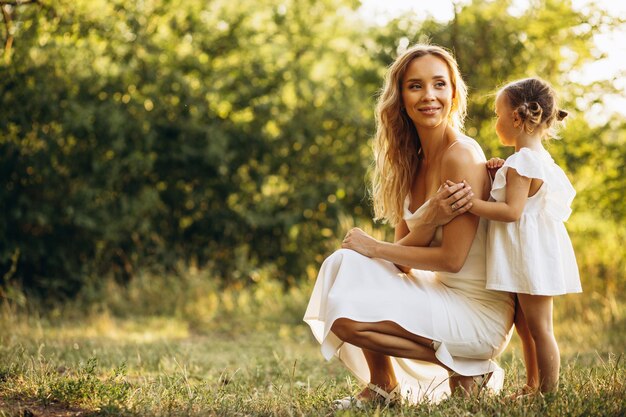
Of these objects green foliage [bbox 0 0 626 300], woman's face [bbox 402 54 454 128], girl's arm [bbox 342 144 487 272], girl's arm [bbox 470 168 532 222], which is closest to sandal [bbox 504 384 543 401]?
girl's arm [bbox 342 144 487 272]

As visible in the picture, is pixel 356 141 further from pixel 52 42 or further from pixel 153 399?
pixel 153 399

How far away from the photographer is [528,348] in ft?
12.3

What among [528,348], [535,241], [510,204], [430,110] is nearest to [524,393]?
[528,348]

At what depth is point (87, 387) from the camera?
11.7ft

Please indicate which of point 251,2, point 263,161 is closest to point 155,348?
point 263,161

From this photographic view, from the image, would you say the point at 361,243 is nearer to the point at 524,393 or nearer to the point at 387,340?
the point at 387,340

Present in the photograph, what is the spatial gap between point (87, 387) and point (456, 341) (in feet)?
5.61

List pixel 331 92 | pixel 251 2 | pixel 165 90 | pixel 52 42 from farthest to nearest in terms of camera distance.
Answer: pixel 251 2 < pixel 331 92 < pixel 165 90 < pixel 52 42

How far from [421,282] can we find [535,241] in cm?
58

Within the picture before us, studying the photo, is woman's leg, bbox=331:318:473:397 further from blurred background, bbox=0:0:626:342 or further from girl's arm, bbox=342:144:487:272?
blurred background, bbox=0:0:626:342

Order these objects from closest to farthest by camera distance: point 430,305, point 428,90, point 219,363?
point 430,305 < point 428,90 < point 219,363

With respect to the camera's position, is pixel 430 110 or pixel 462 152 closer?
pixel 462 152

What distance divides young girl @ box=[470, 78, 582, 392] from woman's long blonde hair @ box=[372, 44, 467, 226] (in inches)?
16.6

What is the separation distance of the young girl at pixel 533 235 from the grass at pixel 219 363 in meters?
0.29
